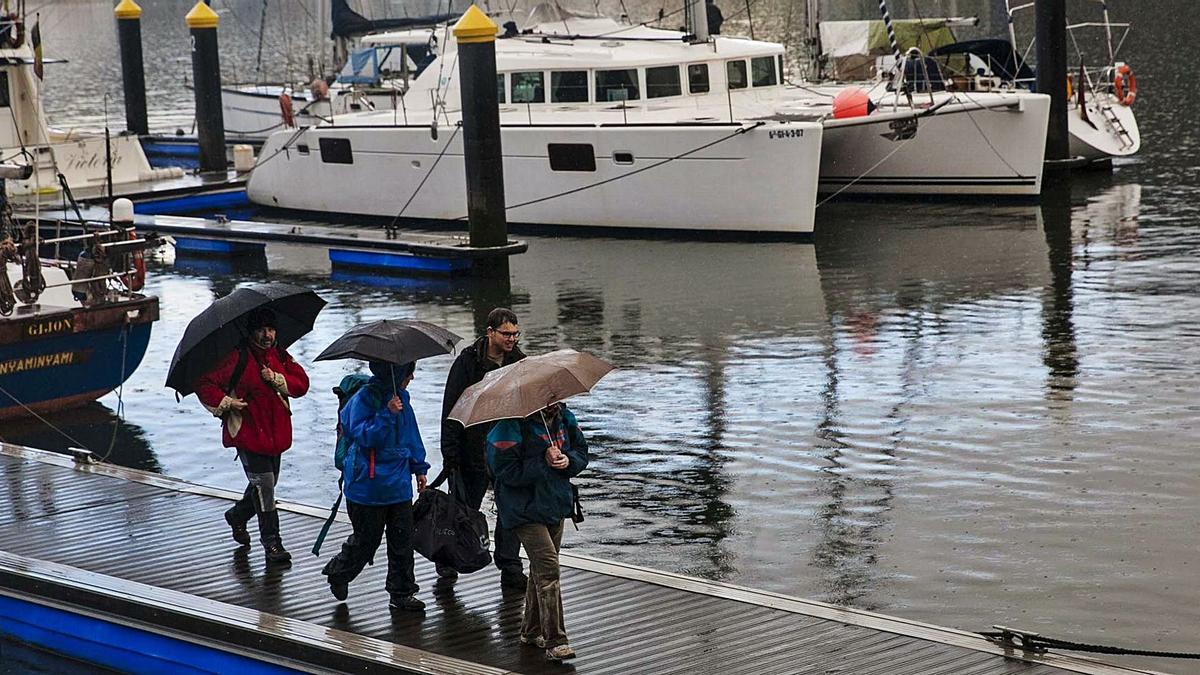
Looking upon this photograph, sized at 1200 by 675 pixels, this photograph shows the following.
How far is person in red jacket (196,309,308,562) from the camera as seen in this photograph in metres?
10.3

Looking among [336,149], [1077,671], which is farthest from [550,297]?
[1077,671]

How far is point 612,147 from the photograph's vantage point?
2755 cm

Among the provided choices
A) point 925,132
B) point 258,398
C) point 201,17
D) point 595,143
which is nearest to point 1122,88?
point 925,132

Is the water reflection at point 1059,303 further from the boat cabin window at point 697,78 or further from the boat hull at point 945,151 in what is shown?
the boat cabin window at point 697,78

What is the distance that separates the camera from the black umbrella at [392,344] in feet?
30.5

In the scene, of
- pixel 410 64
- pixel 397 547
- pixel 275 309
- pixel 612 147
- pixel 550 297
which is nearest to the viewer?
pixel 397 547

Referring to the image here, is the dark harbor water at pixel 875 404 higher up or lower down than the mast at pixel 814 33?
lower down

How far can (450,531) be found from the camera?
981 centimetres

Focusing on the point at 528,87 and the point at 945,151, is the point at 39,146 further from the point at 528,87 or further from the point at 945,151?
the point at 945,151

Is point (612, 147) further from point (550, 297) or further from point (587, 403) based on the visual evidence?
point (587, 403)

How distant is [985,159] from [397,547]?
21.7 meters

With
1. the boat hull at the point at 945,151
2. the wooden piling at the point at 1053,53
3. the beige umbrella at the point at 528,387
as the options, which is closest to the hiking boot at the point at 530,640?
the beige umbrella at the point at 528,387

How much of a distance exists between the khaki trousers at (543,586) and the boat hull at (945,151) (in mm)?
19247

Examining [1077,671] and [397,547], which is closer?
[1077,671]
